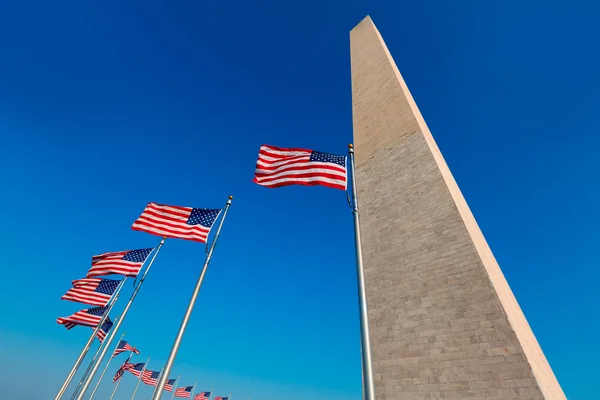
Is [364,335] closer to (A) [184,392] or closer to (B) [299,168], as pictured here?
(B) [299,168]

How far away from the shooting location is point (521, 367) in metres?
6.15

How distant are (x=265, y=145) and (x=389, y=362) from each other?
671cm

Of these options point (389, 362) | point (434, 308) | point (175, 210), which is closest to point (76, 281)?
point (175, 210)

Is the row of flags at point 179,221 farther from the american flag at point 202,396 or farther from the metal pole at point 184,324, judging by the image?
the american flag at point 202,396

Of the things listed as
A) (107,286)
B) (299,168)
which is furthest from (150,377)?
(299,168)

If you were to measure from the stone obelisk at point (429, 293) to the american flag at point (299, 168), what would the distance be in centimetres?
372

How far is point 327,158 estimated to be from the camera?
24.4ft

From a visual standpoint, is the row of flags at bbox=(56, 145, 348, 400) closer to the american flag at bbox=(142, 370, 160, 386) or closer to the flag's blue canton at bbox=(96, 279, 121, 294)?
the flag's blue canton at bbox=(96, 279, 121, 294)

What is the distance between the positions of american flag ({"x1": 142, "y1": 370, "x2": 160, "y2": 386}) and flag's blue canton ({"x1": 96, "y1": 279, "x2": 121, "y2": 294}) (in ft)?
67.2

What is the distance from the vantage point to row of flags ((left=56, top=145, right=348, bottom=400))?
7289mm

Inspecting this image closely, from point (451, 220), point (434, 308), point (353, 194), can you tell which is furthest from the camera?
point (451, 220)

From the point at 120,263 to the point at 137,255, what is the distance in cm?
73

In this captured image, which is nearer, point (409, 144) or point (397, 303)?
point (397, 303)

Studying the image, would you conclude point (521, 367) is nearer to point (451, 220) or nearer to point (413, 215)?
point (451, 220)
